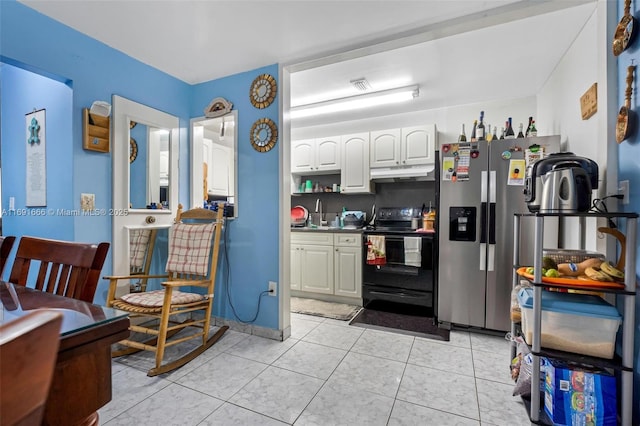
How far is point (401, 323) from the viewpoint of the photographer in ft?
9.58

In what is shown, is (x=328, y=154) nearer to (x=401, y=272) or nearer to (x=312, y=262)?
(x=312, y=262)

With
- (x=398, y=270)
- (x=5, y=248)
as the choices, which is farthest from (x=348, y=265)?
(x=5, y=248)

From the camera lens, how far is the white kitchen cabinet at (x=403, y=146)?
3.46 m

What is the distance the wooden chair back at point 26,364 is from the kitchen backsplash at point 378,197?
146 inches

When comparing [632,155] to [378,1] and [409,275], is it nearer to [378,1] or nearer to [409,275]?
[378,1]

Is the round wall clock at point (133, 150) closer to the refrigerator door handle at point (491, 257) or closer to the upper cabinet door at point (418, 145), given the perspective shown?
the upper cabinet door at point (418, 145)

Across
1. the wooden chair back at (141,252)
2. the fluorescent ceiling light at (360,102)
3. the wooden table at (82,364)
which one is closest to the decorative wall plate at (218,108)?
the fluorescent ceiling light at (360,102)

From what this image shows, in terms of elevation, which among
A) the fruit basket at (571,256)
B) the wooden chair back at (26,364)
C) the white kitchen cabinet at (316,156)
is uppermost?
the white kitchen cabinet at (316,156)

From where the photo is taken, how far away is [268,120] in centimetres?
257

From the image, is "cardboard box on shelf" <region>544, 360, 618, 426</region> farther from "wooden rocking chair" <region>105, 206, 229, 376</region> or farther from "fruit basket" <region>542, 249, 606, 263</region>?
"wooden rocking chair" <region>105, 206, 229, 376</region>

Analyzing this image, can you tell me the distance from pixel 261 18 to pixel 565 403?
2847 mm

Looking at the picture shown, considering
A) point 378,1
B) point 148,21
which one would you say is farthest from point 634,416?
point 148,21

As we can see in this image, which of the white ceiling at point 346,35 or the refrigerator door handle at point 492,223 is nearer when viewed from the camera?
the white ceiling at point 346,35

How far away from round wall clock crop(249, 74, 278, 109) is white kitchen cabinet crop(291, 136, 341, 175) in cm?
155
